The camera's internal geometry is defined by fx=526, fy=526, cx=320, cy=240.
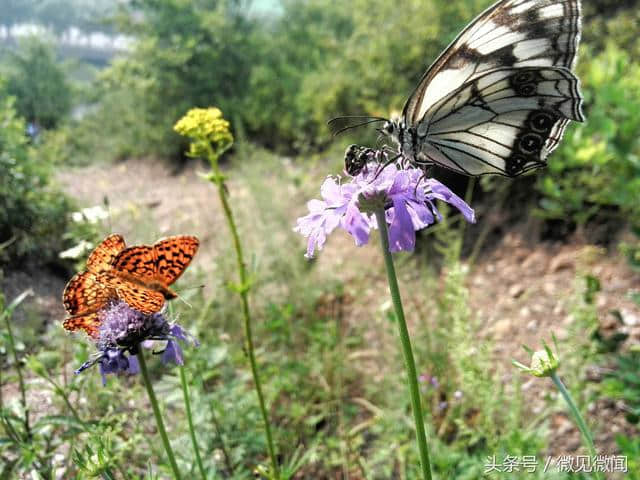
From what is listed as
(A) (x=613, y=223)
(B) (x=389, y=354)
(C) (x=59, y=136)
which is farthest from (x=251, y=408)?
(C) (x=59, y=136)

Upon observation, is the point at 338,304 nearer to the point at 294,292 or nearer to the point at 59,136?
the point at 294,292

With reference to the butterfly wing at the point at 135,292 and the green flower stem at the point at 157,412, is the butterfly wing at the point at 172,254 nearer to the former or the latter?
the butterfly wing at the point at 135,292

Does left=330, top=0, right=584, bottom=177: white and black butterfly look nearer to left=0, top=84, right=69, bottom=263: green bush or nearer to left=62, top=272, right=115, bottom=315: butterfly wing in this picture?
left=62, top=272, right=115, bottom=315: butterfly wing

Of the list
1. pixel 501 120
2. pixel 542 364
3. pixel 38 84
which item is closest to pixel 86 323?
pixel 542 364

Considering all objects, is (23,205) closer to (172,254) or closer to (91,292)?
(91,292)

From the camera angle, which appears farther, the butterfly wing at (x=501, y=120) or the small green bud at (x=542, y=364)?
the butterfly wing at (x=501, y=120)

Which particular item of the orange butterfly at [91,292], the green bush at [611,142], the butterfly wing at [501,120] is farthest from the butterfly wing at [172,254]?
the green bush at [611,142]

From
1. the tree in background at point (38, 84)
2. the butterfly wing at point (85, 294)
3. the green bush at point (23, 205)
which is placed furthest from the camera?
the tree in background at point (38, 84)
